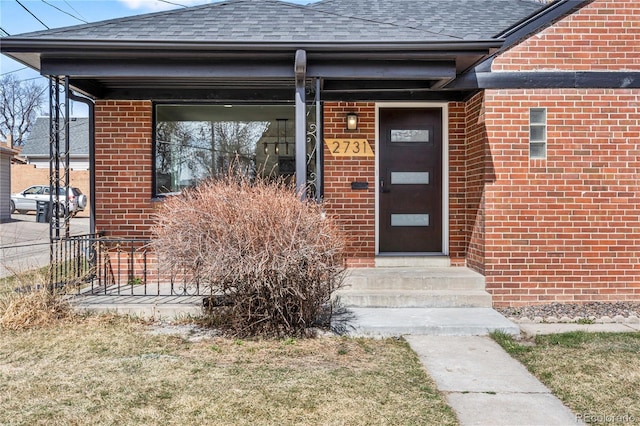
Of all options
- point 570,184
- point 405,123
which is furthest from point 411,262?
point 570,184

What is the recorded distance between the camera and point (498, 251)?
595cm

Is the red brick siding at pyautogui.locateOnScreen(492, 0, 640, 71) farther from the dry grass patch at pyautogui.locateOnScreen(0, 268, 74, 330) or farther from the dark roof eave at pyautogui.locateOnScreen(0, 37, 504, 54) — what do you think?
the dry grass patch at pyautogui.locateOnScreen(0, 268, 74, 330)

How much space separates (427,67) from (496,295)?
Result: 2.93 meters

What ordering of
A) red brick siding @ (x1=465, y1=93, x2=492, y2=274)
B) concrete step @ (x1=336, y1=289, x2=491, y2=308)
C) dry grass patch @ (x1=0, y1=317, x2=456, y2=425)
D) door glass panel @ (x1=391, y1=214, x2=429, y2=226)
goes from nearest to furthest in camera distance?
1. dry grass patch @ (x1=0, y1=317, x2=456, y2=425)
2. concrete step @ (x1=336, y1=289, x2=491, y2=308)
3. red brick siding @ (x1=465, y1=93, x2=492, y2=274)
4. door glass panel @ (x1=391, y1=214, x2=429, y2=226)

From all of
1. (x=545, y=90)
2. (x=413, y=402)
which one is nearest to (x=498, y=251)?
(x=545, y=90)

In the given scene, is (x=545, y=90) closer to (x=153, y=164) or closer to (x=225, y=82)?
(x=225, y=82)

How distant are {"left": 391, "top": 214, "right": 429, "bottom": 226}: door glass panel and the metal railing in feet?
9.74

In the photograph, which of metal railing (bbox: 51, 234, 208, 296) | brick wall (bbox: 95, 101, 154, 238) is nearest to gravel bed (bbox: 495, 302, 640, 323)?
metal railing (bbox: 51, 234, 208, 296)

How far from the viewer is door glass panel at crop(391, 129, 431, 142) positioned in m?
7.04

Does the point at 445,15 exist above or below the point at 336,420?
above

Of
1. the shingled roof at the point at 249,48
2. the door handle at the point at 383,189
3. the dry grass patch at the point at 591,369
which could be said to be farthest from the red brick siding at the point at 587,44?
the dry grass patch at the point at 591,369

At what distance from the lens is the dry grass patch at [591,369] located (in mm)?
3201

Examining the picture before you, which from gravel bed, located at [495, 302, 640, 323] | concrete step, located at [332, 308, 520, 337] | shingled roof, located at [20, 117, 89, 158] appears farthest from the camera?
shingled roof, located at [20, 117, 89, 158]

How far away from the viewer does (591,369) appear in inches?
152
